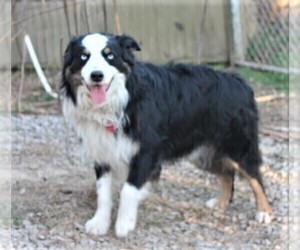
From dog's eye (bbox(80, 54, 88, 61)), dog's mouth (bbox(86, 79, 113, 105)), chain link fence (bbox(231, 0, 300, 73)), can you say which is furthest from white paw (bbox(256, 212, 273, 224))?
chain link fence (bbox(231, 0, 300, 73))

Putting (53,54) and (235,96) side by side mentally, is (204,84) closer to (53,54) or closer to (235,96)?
(235,96)

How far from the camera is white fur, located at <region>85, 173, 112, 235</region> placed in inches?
182

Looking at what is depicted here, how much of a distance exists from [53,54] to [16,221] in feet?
14.7

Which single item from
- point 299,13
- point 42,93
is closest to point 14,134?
point 42,93

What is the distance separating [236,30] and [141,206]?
16.0 feet

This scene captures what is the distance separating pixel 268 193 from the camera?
18.1 ft

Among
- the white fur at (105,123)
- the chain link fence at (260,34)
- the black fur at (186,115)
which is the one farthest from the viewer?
the chain link fence at (260,34)

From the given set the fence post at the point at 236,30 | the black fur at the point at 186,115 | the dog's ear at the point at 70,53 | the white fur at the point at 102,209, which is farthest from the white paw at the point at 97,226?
the fence post at the point at 236,30

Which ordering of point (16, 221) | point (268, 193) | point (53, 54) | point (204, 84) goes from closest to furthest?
point (16, 221)
point (204, 84)
point (268, 193)
point (53, 54)

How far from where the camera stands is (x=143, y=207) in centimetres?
508

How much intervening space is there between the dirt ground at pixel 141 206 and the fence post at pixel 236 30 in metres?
2.97

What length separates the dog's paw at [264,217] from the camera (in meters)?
5.02

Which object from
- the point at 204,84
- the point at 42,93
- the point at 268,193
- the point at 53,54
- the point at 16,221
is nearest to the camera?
the point at 16,221

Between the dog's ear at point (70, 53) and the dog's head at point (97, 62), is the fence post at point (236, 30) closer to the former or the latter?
the dog's head at point (97, 62)
